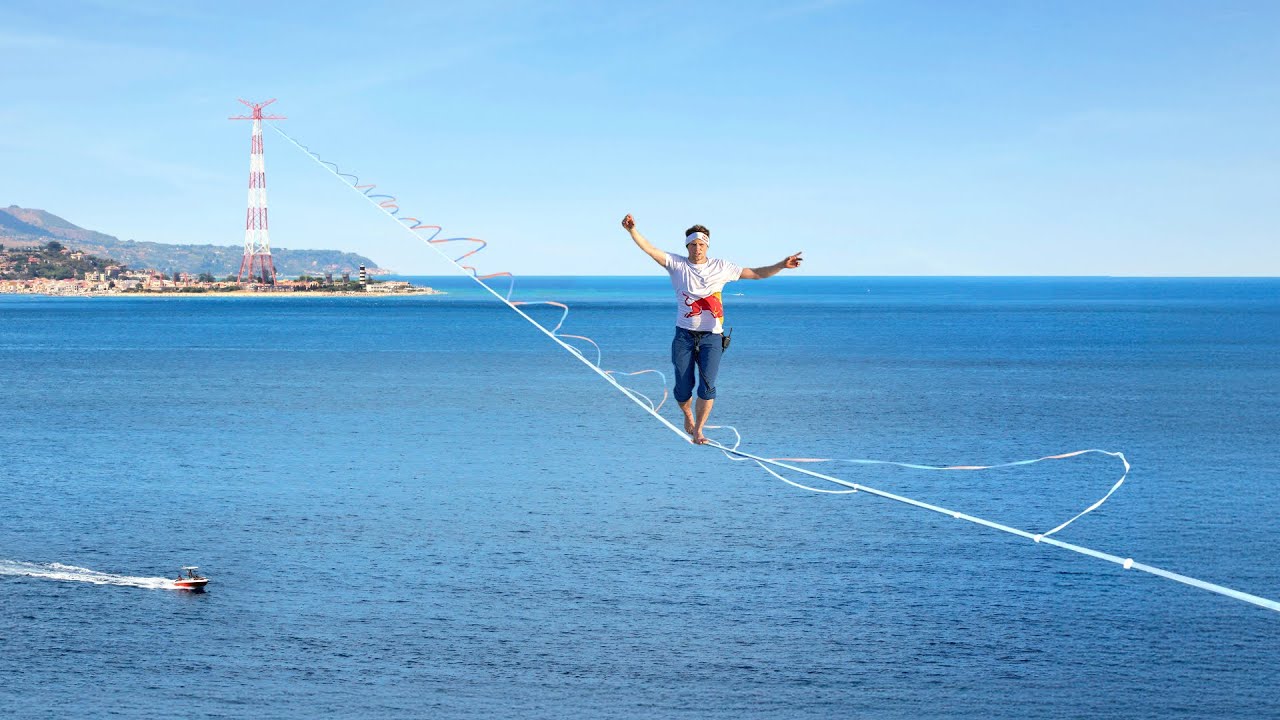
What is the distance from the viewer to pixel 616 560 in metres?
32.1

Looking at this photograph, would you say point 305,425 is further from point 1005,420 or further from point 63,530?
point 1005,420

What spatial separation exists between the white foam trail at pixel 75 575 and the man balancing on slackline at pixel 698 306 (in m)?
17.1

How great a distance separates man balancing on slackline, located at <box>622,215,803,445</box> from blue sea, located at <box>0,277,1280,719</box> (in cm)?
763

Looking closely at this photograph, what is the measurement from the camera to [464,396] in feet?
238

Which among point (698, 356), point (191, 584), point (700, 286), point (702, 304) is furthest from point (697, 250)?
point (191, 584)

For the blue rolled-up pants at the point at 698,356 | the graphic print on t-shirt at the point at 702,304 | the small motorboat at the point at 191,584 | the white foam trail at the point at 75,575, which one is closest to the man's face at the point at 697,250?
the graphic print on t-shirt at the point at 702,304

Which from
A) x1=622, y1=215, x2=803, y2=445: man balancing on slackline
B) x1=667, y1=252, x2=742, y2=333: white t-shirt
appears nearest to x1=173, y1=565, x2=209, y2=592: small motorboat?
x1=622, y1=215, x2=803, y2=445: man balancing on slackline

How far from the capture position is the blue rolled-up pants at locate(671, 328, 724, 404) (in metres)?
16.8

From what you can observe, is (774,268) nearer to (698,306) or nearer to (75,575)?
(698,306)

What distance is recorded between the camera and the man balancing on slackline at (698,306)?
53.0 ft

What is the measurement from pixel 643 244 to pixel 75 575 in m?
20.3

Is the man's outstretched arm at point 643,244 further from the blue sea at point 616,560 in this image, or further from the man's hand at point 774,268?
the blue sea at point 616,560

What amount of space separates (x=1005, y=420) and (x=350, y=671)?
143 feet

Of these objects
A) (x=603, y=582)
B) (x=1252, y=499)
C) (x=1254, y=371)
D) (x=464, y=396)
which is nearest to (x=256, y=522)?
(x=603, y=582)
